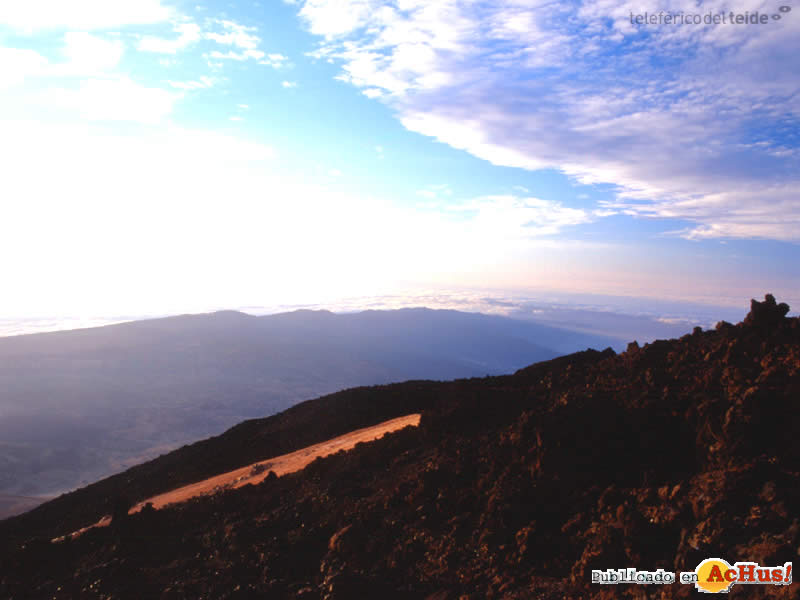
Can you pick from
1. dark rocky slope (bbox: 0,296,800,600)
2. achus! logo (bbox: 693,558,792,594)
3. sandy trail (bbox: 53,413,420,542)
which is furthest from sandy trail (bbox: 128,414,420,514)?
achus! logo (bbox: 693,558,792,594)

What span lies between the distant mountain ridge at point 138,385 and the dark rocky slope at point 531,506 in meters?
65.8

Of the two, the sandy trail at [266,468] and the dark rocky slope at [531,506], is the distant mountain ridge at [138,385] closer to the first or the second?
the sandy trail at [266,468]

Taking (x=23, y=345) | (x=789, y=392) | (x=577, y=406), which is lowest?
(x=23, y=345)

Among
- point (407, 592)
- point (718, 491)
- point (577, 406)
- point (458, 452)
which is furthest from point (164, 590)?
point (718, 491)

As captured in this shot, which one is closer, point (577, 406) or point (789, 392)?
point (789, 392)

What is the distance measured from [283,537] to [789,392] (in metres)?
8.20

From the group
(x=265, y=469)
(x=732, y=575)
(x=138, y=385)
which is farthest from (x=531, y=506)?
(x=138, y=385)

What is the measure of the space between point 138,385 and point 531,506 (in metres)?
121

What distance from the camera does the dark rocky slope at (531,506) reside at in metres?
5.45

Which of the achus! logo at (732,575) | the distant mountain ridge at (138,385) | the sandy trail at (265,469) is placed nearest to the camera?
the achus! logo at (732,575)

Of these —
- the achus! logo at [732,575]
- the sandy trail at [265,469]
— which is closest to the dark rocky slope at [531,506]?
the achus! logo at [732,575]

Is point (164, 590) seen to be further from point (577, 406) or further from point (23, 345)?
point (23, 345)

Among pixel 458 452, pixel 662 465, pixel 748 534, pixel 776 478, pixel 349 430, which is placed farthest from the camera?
pixel 349 430

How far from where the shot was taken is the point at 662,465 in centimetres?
673
